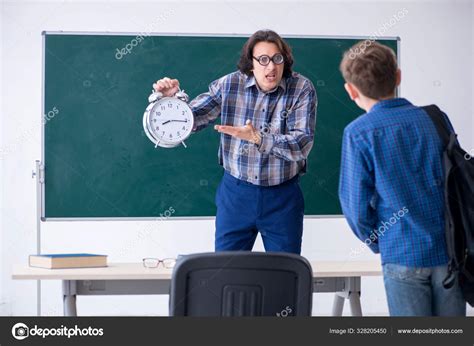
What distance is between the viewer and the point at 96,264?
286cm

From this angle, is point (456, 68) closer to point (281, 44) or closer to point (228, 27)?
point (228, 27)

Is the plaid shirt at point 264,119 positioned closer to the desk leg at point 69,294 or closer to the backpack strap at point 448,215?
the desk leg at point 69,294

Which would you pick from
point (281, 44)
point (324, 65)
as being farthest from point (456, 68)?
point (281, 44)

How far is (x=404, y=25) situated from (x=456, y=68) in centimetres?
53

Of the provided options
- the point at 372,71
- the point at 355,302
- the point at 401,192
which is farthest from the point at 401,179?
the point at 355,302

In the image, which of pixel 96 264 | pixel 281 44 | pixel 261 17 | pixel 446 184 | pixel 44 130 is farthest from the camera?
pixel 261 17

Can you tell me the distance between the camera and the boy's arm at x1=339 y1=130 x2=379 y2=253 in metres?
2.01

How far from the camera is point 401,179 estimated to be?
77.9 inches

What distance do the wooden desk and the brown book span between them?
3 cm

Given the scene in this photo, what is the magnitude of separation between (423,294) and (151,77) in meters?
3.41

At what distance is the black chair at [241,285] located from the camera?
1998mm

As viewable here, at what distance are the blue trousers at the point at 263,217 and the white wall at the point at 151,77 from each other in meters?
2.18

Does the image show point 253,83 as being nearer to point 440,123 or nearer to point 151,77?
point 440,123
